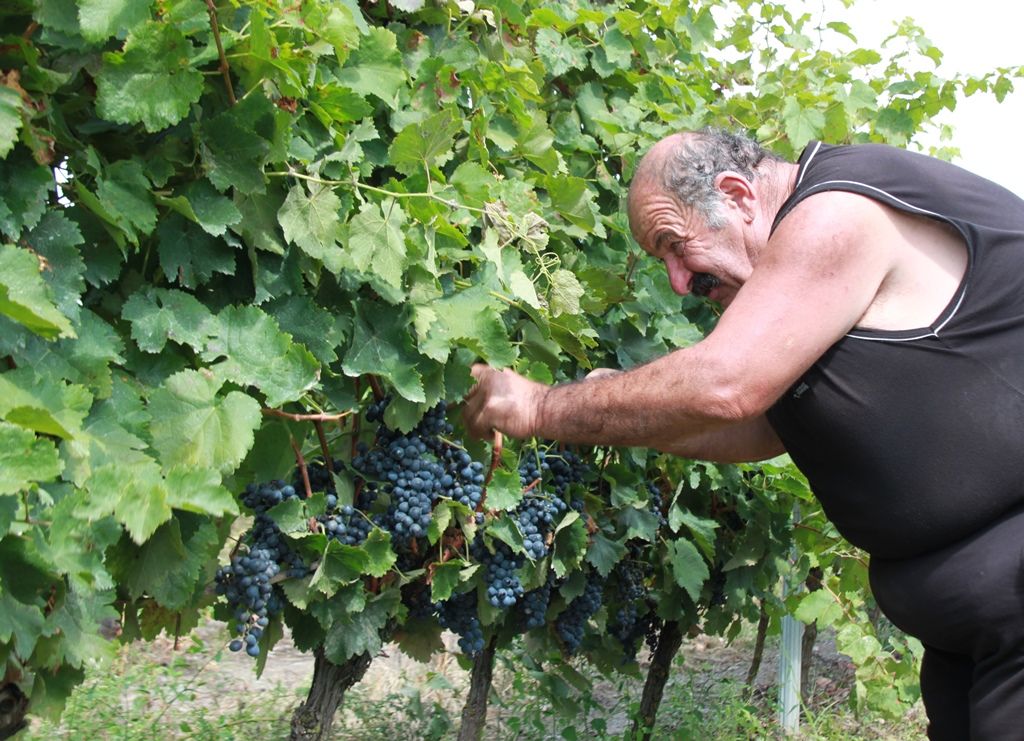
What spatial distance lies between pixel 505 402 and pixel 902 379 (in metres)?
0.85

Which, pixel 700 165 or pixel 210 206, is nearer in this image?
pixel 210 206

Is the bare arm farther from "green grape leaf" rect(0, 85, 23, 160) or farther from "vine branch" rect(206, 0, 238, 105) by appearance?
"green grape leaf" rect(0, 85, 23, 160)

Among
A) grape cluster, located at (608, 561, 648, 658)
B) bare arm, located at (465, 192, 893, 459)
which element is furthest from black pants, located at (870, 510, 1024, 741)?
grape cluster, located at (608, 561, 648, 658)

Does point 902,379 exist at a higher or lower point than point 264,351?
higher

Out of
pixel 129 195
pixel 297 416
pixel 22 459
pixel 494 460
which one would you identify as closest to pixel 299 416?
pixel 297 416

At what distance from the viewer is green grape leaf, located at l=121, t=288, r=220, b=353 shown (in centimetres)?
211

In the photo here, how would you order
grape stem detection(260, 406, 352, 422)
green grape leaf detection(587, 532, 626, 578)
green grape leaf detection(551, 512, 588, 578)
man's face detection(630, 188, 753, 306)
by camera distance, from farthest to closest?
green grape leaf detection(587, 532, 626, 578), green grape leaf detection(551, 512, 588, 578), man's face detection(630, 188, 753, 306), grape stem detection(260, 406, 352, 422)

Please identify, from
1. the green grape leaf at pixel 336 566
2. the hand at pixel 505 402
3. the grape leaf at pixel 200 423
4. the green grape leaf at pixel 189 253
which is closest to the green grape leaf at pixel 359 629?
the green grape leaf at pixel 336 566

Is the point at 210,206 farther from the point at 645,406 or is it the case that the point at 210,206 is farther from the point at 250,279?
the point at 645,406

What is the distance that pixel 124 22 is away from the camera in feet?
6.32

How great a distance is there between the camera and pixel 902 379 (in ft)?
7.71

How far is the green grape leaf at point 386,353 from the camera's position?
2398mm

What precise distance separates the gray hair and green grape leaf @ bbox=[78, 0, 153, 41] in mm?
1259

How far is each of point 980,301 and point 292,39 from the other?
1.45 metres
